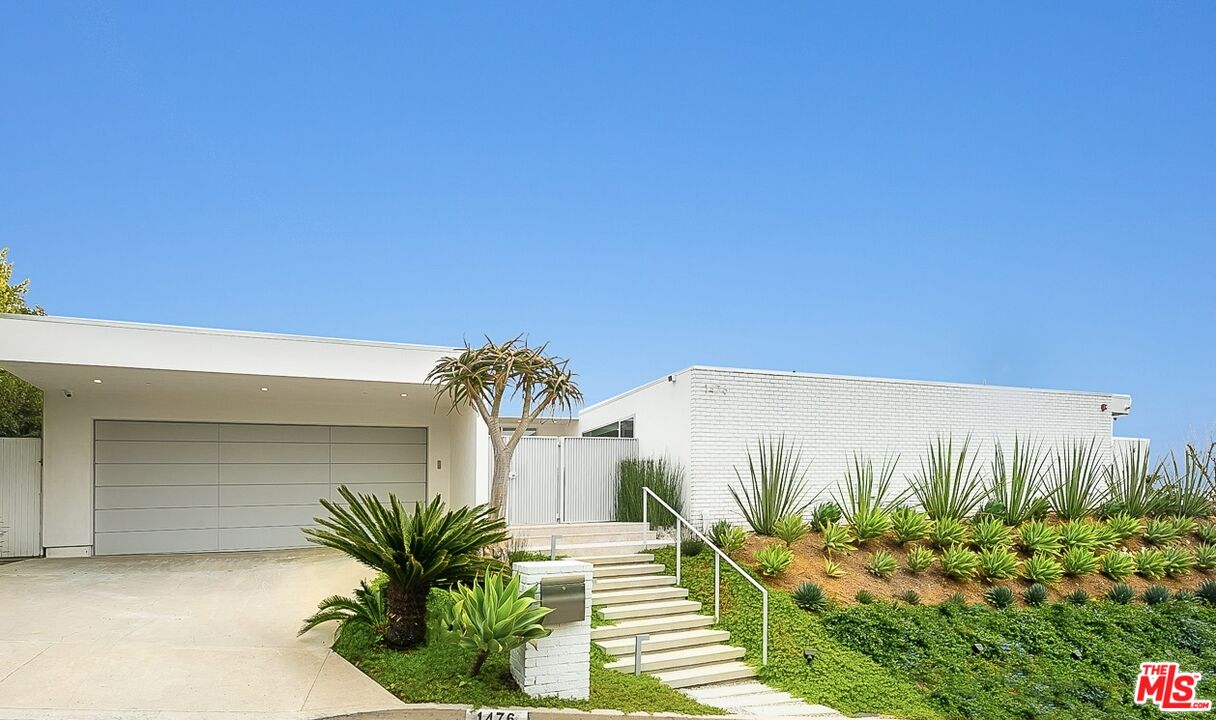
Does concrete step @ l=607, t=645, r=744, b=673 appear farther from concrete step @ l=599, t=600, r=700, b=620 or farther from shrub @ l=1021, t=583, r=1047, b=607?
shrub @ l=1021, t=583, r=1047, b=607

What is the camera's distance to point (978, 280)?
59.5 feet

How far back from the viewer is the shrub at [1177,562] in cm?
1236

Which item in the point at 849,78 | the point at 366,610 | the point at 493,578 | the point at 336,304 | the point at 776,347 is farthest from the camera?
the point at 776,347

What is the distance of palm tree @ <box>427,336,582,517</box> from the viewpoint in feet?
35.3

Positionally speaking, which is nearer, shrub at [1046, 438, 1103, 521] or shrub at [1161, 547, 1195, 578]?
shrub at [1161, 547, 1195, 578]

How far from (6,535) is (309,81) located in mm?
9915

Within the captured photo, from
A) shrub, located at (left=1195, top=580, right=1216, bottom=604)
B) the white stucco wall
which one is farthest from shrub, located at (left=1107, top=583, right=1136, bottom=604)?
the white stucco wall

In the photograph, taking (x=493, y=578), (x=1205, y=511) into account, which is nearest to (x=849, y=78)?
(x=1205, y=511)

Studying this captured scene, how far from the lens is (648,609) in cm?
926

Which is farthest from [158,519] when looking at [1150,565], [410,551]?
[1150,565]

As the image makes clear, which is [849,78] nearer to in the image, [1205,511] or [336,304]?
[1205,511]

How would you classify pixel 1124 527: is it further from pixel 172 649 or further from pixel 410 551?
pixel 172 649

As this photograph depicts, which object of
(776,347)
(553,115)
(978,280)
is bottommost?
(776,347)

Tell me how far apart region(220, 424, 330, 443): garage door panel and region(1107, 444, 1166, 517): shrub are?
1458 cm
